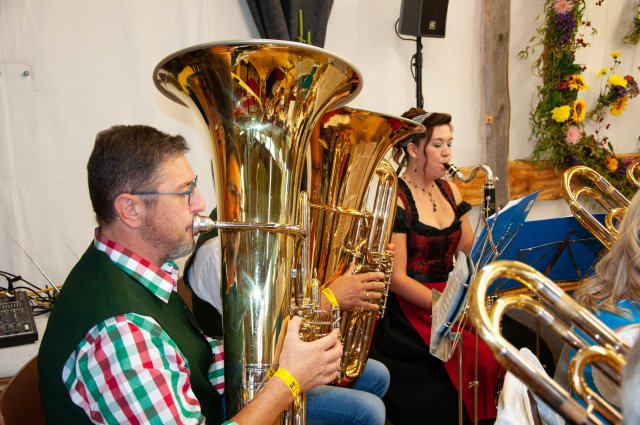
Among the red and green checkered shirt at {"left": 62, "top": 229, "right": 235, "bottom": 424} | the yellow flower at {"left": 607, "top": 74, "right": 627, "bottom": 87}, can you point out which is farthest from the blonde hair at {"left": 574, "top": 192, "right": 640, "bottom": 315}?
the yellow flower at {"left": 607, "top": 74, "right": 627, "bottom": 87}

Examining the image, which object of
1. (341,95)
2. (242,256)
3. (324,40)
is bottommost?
(242,256)

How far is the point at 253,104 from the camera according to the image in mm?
1172

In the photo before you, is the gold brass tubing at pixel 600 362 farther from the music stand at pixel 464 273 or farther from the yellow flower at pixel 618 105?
the yellow flower at pixel 618 105

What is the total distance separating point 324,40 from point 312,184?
1.40 metres

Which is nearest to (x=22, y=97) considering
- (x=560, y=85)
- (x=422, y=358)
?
(x=422, y=358)

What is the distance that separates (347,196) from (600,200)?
104 cm

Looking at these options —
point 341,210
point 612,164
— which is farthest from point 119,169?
point 612,164

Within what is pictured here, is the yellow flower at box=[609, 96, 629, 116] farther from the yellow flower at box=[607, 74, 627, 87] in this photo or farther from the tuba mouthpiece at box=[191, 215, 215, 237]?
the tuba mouthpiece at box=[191, 215, 215, 237]

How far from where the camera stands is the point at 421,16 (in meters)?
2.99

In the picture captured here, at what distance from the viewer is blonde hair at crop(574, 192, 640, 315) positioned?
1206 mm

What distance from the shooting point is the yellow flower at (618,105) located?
12.3ft

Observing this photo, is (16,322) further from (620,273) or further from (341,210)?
(620,273)

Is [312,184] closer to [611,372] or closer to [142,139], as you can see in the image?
[142,139]

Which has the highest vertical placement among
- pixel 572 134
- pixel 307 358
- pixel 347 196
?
pixel 572 134
